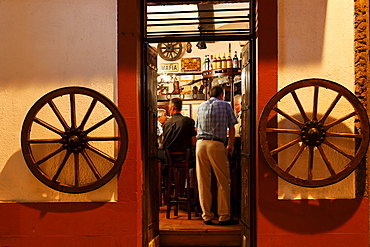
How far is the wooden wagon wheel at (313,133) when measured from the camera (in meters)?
3.07

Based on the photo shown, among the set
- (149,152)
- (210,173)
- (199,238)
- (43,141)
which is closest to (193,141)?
(210,173)

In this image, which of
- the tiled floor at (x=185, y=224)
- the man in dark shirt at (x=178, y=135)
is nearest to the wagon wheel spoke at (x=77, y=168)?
the tiled floor at (x=185, y=224)

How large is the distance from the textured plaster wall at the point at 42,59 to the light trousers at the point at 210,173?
1544 millimetres

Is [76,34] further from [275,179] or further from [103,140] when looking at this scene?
[275,179]

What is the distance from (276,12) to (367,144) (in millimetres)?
1176

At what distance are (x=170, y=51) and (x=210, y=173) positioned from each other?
4148mm

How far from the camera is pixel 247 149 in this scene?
146 inches

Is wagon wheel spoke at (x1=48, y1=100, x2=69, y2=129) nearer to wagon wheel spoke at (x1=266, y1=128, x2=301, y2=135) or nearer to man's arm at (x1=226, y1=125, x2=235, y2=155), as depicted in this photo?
wagon wheel spoke at (x1=266, y1=128, x2=301, y2=135)

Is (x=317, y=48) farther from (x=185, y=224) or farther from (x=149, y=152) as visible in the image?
(x=185, y=224)

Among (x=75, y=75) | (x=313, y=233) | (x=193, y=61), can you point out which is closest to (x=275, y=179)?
(x=313, y=233)

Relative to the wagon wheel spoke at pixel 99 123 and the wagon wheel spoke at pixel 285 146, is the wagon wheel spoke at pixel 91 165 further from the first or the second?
the wagon wheel spoke at pixel 285 146

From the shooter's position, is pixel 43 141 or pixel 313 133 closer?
pixel 313 133

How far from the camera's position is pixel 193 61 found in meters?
8.46

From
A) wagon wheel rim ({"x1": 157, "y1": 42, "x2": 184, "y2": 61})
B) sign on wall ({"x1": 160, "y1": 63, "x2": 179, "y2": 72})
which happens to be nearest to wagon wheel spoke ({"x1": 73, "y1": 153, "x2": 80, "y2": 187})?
wagon wheel rim ({"x1": 157, "y1": 42, "x2": 184, "y2": 61})
